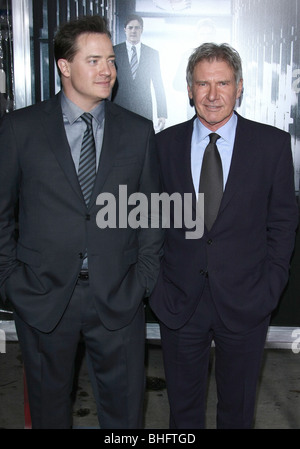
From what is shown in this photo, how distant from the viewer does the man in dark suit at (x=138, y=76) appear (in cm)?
330

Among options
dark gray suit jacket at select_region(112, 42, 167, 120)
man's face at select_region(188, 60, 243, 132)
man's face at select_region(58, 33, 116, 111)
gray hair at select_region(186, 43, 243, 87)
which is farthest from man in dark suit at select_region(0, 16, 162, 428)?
dark gray suit jacket at select_region(112, 42, 167, 120)

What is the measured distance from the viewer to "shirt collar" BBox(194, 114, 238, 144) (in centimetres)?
238

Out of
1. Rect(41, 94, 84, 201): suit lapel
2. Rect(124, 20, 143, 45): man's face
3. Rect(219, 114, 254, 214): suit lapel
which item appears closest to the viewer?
Rect(41, 94, 84, 201): suit lapel

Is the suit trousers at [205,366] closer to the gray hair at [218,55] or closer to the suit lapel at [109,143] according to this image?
the suit lapel at [109,143]

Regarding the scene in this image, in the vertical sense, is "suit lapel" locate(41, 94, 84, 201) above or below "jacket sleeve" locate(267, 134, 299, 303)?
above

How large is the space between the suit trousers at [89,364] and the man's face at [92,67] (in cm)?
73

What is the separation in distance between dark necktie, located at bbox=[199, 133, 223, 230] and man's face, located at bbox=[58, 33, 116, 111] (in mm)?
490

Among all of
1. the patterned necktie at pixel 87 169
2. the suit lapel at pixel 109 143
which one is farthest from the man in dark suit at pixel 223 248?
the patterned necktie at pixel 87 169

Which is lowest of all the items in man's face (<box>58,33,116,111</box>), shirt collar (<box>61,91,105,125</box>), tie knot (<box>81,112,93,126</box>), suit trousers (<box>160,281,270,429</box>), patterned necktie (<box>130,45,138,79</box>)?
suit trousers (<box>160,281,270,429</box>)

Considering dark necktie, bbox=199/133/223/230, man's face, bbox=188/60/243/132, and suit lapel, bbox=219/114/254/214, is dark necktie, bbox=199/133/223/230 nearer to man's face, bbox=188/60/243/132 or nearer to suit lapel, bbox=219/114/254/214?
suit lapel, bbox=219/114/254/214

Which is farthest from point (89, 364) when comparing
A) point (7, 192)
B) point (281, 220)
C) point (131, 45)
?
point (131, 45)

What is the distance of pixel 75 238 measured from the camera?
2.20m

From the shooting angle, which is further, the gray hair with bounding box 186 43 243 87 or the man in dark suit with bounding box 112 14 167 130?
the man in dark suit with bounding box 112 14 167 130

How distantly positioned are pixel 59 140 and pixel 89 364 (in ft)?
3.00
